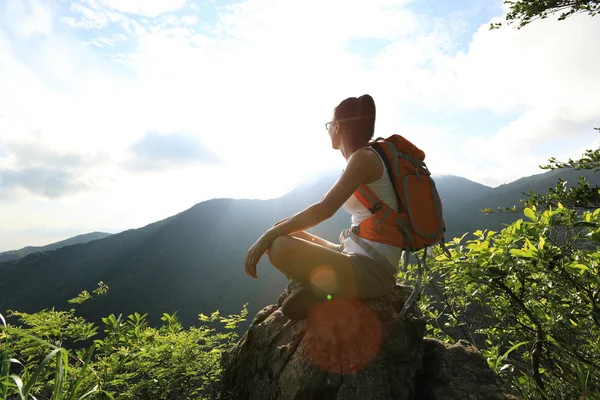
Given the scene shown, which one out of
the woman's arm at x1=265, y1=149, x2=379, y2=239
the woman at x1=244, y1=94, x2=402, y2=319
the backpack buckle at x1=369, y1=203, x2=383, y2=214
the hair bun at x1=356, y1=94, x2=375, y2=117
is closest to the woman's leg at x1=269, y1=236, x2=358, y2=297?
the woman at x1=244, y1=94, x2=402, y2=319

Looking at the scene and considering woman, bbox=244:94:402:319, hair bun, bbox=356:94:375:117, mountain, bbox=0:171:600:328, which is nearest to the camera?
woman, bbox=244:94:402:319

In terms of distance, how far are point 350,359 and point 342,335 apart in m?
0.20

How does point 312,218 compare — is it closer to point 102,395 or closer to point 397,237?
point 397,237

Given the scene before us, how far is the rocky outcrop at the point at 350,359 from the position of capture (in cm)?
254

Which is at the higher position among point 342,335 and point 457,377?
point 342,335

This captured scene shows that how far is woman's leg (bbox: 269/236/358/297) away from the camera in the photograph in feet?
8.71

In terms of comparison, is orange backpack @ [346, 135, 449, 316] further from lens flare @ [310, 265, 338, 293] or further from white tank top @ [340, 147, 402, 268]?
lens flare @ [310, 265, 338, 293]

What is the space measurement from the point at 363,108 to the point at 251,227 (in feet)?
405

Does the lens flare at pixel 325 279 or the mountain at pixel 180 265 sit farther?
the mountain at pixel 180 265

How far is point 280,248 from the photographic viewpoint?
106 inches

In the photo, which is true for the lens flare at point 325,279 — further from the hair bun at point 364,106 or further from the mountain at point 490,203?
the mountain at point 490,203

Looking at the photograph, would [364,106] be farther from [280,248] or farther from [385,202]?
[280,248]

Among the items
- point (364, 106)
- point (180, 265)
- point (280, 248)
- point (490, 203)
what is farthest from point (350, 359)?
point (490, 203)

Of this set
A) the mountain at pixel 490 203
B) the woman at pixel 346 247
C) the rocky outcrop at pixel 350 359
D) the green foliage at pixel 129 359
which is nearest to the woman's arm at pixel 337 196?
the woman at pixel 346 247
